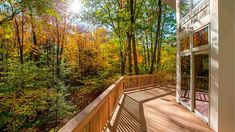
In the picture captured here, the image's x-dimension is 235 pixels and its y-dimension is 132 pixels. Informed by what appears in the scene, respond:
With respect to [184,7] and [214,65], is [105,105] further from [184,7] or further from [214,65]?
[184,7]

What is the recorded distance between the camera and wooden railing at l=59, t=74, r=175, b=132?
2154 millimetres

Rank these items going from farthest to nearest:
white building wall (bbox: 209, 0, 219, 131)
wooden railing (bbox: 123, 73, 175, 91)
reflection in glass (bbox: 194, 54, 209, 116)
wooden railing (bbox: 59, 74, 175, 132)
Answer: wooden railing (bbox: 123, 73, 175, 91) < reflection in glass (bbox: 194, 54, 209, 116) < white building wall (bbox: 209, 0, 219, 131) < wooden railing (bbox: 59, 74, 175, 132)

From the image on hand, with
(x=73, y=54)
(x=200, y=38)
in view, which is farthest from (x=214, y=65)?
(x=73, y=54)

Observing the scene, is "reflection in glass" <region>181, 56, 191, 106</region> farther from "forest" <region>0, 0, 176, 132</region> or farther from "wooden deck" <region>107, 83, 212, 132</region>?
"forest" <region>0, 0, 176, 132</region>

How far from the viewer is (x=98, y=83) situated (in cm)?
1555

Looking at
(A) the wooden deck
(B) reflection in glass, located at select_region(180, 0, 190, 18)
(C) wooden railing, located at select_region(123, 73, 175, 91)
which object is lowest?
(A) the wooden deck

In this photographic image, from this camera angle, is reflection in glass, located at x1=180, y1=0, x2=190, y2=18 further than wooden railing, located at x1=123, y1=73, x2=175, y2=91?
No

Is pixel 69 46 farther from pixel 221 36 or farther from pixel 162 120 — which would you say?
pixel 221 36

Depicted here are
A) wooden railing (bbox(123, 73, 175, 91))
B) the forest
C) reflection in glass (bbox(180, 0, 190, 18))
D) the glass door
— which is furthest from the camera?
wooden railing (bbox(123, 73, 175, 91))

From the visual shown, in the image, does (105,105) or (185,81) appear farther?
(185,81)

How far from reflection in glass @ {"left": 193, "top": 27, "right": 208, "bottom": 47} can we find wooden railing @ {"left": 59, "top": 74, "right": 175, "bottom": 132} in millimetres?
2733

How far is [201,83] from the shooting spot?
5.33 metres

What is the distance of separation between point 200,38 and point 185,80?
75.7 inches

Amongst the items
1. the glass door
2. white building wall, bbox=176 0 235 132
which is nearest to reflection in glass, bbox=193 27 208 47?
white building wall, bbox=176 0 235 132
